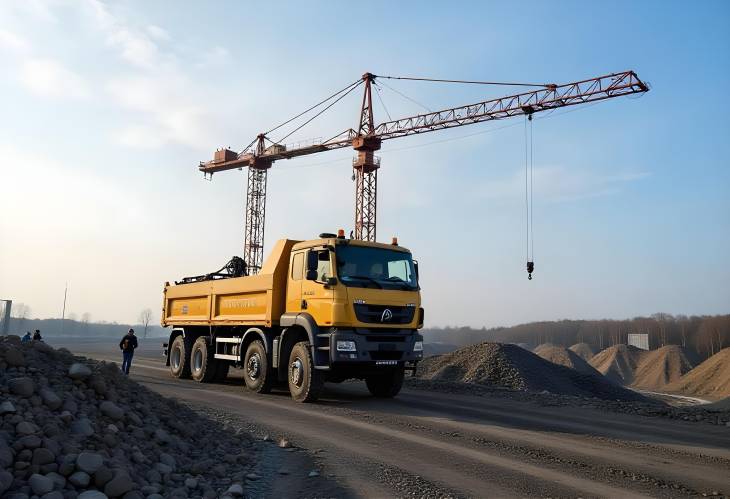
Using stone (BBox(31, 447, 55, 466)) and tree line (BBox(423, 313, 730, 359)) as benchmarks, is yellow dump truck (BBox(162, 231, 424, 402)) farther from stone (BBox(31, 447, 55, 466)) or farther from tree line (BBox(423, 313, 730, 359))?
tree line (BBox(423, 313, 730, 359))

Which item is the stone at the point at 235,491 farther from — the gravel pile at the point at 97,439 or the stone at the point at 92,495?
the stone at the point at 92,495

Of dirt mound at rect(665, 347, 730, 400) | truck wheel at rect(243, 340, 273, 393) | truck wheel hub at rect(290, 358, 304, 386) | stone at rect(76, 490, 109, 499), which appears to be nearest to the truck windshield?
truck wheel hub at rect(290, 358, 304, 386)

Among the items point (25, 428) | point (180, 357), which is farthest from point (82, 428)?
point (180, 357)

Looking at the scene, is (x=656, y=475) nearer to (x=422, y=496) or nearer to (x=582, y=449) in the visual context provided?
(x=582, y=449)

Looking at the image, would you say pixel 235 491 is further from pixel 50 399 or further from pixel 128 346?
pixel 128 346

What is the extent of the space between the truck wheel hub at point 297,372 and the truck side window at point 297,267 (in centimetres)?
188

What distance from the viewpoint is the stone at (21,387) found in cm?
607

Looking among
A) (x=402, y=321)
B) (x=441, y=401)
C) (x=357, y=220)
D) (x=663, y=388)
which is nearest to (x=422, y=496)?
(x=402, y=321)

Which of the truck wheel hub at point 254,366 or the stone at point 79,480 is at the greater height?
the truck wheel hub at point 254,366

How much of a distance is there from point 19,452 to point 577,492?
5547mm

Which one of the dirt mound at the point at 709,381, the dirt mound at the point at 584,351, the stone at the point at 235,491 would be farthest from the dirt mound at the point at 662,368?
the stone at the point at 235,491

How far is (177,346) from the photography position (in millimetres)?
Result: 18266

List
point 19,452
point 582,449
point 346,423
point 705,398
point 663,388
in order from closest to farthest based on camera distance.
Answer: point 19,452, point 582,449, point 346,423, point 705,398, point 663,388

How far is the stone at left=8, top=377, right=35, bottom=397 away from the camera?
607 cm
